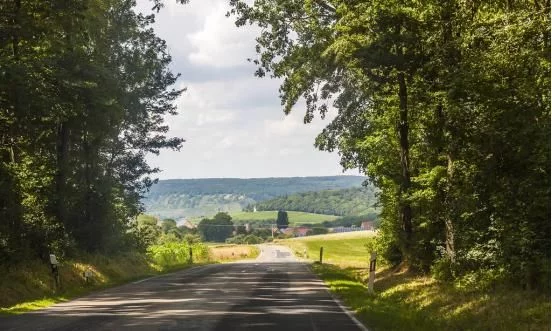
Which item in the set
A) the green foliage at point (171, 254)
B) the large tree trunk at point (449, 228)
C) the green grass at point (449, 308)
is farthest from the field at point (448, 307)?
the green foliage at point (171, 254)

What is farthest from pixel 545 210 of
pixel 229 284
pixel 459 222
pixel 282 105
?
pixel 282 105

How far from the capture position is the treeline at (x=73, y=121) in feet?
65.4

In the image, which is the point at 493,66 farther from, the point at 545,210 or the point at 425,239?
the point at 425,239

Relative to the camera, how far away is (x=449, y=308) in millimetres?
14609

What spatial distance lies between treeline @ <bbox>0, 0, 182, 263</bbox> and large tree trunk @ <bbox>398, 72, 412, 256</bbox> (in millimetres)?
11224

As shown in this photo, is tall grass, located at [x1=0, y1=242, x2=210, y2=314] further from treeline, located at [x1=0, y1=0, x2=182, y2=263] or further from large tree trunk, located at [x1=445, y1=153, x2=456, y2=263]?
large tree trunk, located at [x1=445, y1=153, x2=456, y2=263]

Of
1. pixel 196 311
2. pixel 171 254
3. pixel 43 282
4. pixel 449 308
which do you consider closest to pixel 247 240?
pixel 171 254

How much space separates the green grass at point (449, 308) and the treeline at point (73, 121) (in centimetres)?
1199

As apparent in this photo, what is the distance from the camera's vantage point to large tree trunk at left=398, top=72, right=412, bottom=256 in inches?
871

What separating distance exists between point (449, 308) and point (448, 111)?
15.4 ft

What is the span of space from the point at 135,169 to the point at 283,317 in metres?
34.7

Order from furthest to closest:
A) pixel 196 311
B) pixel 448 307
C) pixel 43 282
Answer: pixel 43 282 → pixel 448 307 → pixel 196 311

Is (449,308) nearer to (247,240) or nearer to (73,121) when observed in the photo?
(73,121)

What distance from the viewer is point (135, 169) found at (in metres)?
46.3
